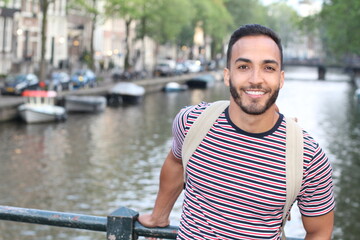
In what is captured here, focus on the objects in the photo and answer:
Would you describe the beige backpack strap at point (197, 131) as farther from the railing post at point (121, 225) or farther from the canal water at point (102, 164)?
the canal water at point (102, 164)

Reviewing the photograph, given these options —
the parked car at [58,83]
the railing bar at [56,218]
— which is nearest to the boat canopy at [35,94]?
the parked car at [58,83]

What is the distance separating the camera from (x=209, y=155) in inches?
129

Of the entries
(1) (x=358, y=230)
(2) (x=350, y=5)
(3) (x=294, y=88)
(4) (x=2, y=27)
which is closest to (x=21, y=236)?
(1) (x=358, y=230)

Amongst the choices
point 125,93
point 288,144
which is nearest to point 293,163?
point 288,144

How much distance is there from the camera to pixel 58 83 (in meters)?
44.0

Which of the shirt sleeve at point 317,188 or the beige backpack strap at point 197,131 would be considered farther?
the beige backpack strap at point 197,131

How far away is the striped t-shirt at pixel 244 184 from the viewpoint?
313cm

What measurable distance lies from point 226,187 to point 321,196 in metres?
0.39

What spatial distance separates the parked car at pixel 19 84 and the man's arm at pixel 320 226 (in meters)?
36.5

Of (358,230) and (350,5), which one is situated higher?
(350,5)

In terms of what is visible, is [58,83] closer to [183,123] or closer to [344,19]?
[344,19]

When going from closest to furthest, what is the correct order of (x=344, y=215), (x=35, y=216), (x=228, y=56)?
(x=228, y=56) < (x=35, y=216) < (x=344, y=215)

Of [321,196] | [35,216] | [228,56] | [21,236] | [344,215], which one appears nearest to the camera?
[321,196]

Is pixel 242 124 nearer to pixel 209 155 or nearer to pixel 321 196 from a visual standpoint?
pixel 209 155
